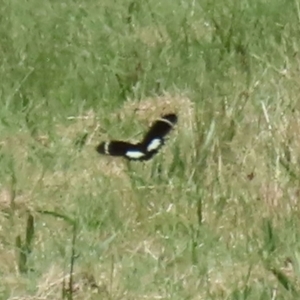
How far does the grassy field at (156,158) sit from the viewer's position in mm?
2959

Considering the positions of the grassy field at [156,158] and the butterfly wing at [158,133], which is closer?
the grassy field at [156,158]

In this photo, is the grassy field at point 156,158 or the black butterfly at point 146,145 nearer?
the grassy field at point 156,158

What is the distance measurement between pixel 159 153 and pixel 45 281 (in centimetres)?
68

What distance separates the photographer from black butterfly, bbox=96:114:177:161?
3490 millimetres

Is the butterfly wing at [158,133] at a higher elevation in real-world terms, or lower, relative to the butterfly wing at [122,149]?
higher

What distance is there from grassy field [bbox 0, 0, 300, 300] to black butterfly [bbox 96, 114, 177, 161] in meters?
0.04

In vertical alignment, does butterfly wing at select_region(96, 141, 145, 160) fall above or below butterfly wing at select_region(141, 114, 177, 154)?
below

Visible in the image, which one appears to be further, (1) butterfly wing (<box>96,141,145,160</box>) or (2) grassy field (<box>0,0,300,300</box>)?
(1) butterfly wing (<box>96,141,145,160</box>)

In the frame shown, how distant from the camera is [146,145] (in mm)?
3543

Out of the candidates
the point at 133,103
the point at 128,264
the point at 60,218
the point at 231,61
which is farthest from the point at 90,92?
the point at 128,264

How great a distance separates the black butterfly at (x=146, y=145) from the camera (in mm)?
3490

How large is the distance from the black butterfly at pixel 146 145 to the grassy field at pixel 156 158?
0.04m

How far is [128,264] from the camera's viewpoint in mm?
2994

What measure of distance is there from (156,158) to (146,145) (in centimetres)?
13
